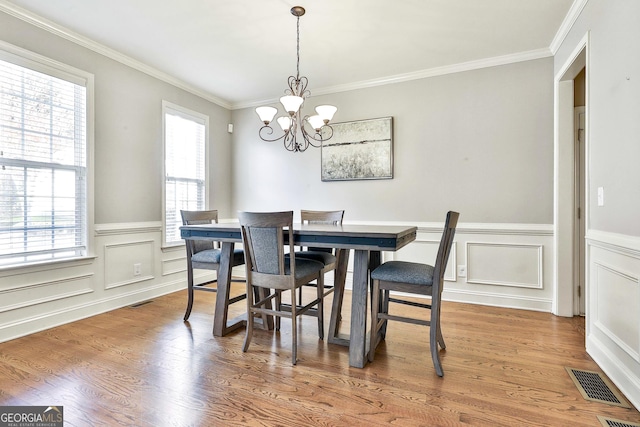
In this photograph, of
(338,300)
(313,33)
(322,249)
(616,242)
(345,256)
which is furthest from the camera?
(322,249)

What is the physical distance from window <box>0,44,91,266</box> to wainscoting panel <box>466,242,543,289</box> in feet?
12.9

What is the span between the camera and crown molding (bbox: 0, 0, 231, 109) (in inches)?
102

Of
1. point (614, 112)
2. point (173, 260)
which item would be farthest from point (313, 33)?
point (173, 260)

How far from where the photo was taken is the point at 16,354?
233 cm

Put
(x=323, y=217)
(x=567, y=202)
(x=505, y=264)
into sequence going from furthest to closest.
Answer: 1. (x=505, y=264)
2. (x=323, y=217)
3. (x=567, y=202)

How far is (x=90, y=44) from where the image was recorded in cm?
310

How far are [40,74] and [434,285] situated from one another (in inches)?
139

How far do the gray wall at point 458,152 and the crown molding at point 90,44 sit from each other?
1627 mm

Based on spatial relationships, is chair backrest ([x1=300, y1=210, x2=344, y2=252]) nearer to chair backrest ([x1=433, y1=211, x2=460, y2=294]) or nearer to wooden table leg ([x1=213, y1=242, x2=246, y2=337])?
wooden table leg ([x1=213, y1=242, x2=246, y2=337])

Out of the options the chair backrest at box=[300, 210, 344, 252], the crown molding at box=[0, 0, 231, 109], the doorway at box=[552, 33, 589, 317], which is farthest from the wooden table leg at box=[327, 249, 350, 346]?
the crown molding at box=[0, 0, 231, 109]

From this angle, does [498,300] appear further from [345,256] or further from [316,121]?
[316,121]

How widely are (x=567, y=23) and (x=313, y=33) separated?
2.10m

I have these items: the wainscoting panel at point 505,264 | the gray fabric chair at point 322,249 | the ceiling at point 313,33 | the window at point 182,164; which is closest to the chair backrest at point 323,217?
the gray fabric chair at point 322,249

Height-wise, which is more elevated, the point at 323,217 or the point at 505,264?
the point at 323,217
